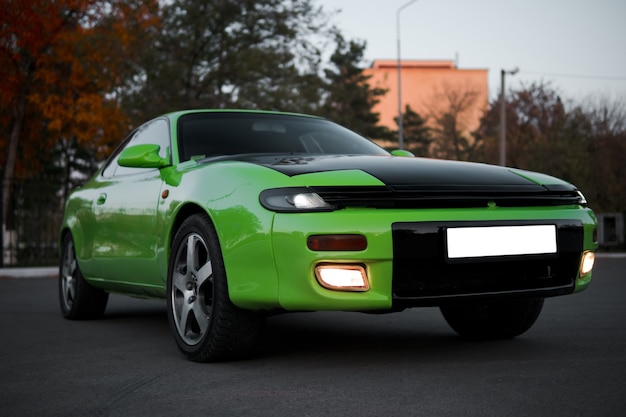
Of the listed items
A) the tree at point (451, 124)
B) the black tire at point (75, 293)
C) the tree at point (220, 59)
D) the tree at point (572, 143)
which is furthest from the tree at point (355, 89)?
the black tire at point (75, 293)

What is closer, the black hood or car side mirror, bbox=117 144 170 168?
the black hood

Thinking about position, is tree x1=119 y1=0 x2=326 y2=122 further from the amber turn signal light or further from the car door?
the amber turn signal light

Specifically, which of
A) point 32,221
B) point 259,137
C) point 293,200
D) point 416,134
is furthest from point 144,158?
point 416,134

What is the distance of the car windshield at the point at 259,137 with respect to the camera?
5246mm

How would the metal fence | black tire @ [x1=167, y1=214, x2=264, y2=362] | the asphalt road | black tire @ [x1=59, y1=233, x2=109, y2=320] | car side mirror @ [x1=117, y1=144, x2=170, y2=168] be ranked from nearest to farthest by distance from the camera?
the asphalt road
black tire @ [x1=167, y1=214, x2=264, y2=362]
car side mirror @ [x1=117, y1=144, x2=170, y2=168]
black tire @ [x1=59, y1=233, x2=109, y2=320]
the metal fence

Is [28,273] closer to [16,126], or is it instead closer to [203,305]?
[16,126]

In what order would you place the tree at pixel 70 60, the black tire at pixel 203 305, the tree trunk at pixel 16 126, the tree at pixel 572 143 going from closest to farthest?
the black tire at pixel 203 305 → the tree at pixel 70 60 → the tree trunk at pixel 16 126 → the tree at pixel 572 143

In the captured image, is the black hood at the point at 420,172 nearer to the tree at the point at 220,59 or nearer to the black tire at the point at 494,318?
the black tire at the point at 494,318

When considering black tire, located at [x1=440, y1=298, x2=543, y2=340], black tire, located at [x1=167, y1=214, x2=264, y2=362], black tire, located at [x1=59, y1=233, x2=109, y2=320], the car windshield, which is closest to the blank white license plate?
black tire, located at [x1=440, y1=298, x2=543, y2=340]

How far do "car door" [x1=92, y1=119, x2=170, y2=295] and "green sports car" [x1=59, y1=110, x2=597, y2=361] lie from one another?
0.11ft

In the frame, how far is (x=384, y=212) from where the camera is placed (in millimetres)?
3760

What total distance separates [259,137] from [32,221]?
11.1 m

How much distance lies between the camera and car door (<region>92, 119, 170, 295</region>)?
5.14m

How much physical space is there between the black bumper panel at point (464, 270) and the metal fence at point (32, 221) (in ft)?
40.9
